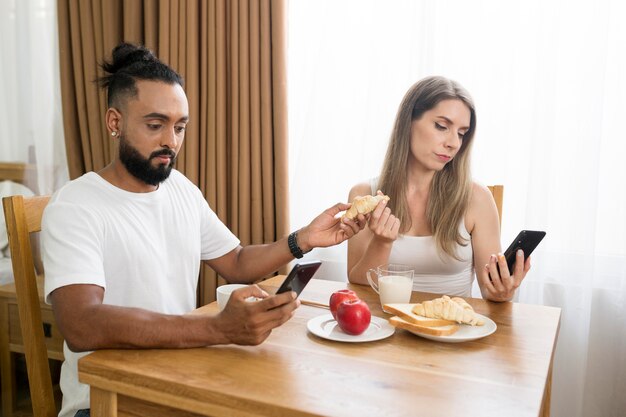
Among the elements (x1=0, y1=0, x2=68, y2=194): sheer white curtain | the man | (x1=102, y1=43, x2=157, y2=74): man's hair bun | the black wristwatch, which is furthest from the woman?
(x1=0, y1=0, x2=68, y2=194): sheer white curtain

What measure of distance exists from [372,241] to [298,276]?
2.15 feet

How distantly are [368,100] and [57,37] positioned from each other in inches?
66.2

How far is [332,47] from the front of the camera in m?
2.60

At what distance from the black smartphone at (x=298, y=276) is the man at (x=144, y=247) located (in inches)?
1.0

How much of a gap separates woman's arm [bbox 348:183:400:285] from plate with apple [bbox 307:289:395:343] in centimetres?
37

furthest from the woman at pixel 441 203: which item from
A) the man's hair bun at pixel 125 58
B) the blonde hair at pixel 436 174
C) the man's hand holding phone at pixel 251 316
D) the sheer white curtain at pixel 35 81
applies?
the sheer white curtain at pixel 35 81

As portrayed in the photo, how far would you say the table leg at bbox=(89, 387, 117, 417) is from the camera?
1187 mm

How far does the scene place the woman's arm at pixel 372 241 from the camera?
1.75m

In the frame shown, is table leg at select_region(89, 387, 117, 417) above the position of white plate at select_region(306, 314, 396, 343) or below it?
below

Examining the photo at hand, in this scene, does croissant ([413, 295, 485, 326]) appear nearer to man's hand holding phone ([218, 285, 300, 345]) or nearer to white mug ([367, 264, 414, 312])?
white mug ([367, 264, 414, 312])

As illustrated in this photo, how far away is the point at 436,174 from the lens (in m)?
2.21

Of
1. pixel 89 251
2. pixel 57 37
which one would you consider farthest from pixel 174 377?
pixel 57 37

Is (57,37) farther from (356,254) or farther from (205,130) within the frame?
(356,254)

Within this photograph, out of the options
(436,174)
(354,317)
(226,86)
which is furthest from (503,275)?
(226,86)
